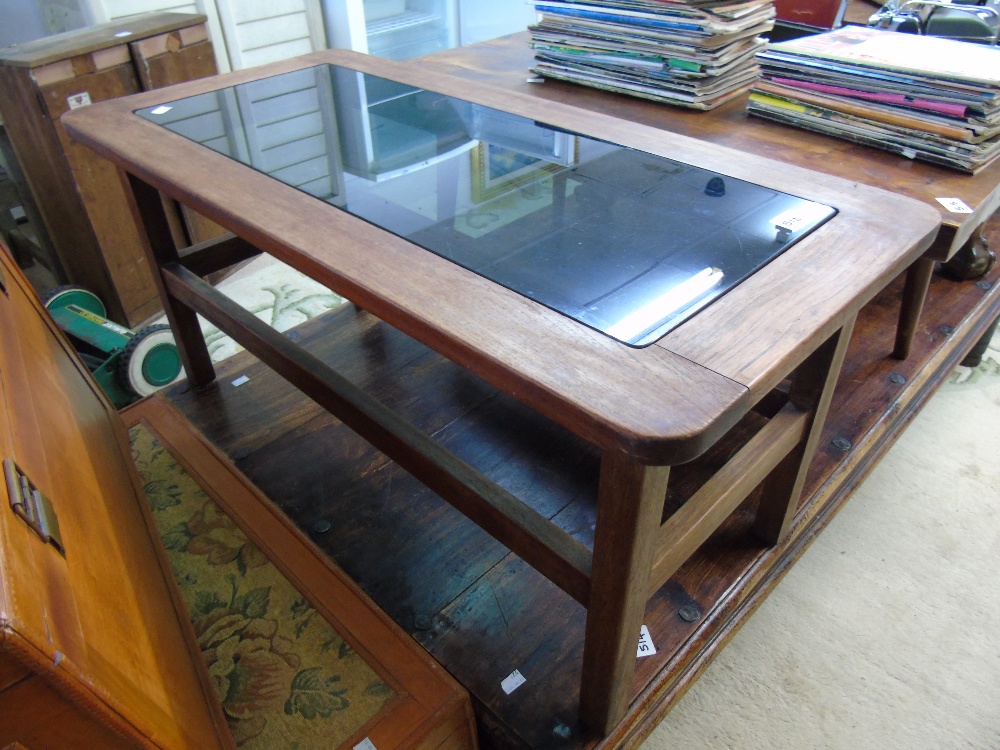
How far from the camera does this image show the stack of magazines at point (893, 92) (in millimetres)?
1278

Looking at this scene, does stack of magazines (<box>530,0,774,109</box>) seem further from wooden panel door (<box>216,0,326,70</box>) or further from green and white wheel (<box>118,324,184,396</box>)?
wooden panel door (<box>216,0,326,70</box>)

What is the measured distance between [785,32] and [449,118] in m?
1.16

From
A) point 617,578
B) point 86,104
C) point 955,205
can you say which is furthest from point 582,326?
point 86,104

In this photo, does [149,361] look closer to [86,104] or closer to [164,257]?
[164,257]

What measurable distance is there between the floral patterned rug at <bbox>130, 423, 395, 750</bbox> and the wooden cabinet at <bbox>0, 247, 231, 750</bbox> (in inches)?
3.3

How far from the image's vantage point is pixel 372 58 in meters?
1.54

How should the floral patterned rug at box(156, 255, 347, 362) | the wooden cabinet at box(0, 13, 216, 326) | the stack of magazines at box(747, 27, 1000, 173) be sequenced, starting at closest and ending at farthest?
the stack of magazines at box(747, 27, 1000, 173) → the wooden cabinet at box(0, 13, 216, 326) → the floral patterned rug at box(156, 255, 347, 362)

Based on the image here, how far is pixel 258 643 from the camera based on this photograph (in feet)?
3.29

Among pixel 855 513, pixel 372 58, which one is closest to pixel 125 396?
pixel 372 58

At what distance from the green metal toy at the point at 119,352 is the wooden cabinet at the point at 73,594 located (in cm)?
64

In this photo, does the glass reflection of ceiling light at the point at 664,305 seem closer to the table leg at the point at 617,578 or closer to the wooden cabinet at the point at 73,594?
the table leg at the point at 617,578

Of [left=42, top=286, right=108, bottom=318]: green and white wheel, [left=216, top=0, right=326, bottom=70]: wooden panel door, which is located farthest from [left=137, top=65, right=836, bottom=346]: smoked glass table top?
[left=216, top=0, right=326, bottom=70]: wooden panel door

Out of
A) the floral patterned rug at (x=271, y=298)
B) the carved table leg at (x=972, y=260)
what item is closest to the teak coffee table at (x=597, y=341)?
the floral patterned rug at (x=271, y=298)

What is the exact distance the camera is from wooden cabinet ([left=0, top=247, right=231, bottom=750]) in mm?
450
